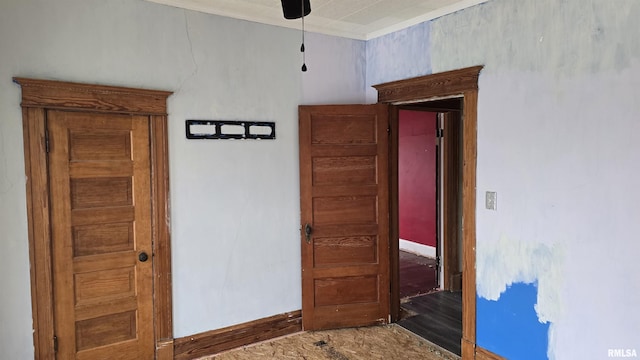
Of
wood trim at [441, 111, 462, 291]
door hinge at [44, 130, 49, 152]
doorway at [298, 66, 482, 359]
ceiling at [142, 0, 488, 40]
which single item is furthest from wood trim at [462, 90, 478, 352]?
door hinge at [44, 130, 49, 152]

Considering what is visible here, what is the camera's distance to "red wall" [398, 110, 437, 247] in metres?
5.92

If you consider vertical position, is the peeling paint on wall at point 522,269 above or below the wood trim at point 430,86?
below

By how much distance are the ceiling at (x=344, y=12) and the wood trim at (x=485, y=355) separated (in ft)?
8.22

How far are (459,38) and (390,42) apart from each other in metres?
0.75

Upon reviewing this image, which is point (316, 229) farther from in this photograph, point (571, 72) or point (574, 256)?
point (571, 72)

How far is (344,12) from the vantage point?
3.24 meters

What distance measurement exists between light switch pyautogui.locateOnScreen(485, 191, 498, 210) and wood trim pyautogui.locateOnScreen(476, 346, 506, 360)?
1038 millimetres

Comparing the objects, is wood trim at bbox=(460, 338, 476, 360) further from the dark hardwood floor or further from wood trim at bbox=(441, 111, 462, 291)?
wood trim at bbox=(441, 111, 462, 291)

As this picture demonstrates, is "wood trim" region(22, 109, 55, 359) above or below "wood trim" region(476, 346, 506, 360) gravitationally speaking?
above

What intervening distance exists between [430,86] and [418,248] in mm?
3530

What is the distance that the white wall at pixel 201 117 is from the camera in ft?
8.16

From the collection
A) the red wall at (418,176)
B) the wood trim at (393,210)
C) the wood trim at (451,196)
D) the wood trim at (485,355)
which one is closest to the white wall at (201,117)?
the wood trim at (393,210)

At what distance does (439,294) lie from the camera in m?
4.50

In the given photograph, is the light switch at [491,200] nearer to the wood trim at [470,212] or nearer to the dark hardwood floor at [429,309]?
the wood trim at [470,212]
